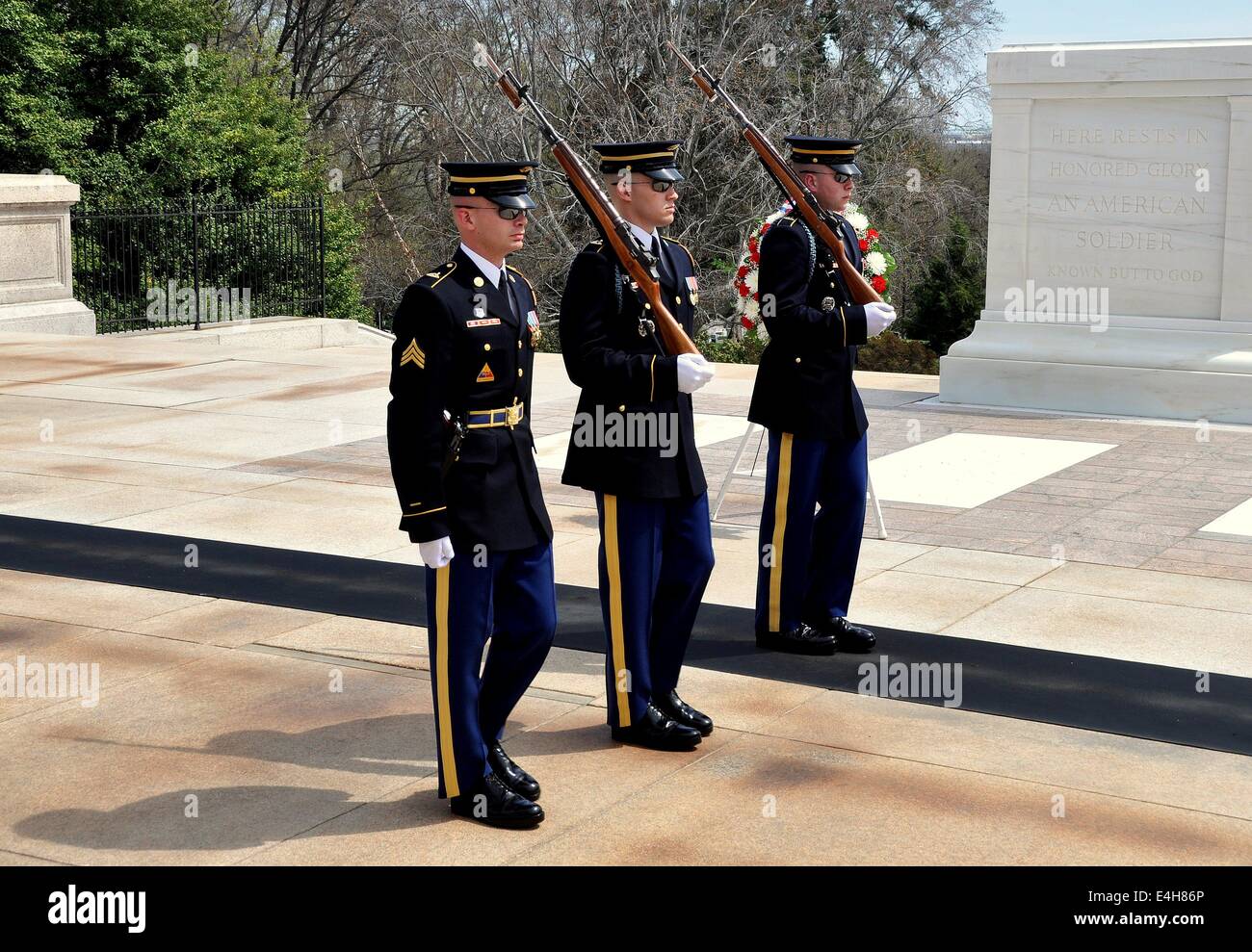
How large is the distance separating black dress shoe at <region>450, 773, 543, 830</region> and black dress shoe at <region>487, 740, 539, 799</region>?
2.5 inches

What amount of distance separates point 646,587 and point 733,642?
129 cm

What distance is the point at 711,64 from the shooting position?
26047mm

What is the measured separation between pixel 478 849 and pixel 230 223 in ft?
64.2

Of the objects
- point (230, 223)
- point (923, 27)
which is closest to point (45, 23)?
point (230, 223)

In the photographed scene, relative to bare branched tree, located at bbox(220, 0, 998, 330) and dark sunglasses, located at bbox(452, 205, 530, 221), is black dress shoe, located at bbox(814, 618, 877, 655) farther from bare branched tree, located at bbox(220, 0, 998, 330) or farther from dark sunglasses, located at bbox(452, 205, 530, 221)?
bare branched tree, located at bbox(220, 0, 998, 330)

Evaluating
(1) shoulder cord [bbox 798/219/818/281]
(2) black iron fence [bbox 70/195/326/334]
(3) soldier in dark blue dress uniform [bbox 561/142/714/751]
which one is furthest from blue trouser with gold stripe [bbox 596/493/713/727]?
(2) black iron fence [bbox 70/195/326/334]

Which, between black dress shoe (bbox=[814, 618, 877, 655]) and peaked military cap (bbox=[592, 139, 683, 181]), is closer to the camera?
peaked military cap (bbox=[592, 139, 683, 181])

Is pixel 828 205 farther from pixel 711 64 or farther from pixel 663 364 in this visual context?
pixel 711 64

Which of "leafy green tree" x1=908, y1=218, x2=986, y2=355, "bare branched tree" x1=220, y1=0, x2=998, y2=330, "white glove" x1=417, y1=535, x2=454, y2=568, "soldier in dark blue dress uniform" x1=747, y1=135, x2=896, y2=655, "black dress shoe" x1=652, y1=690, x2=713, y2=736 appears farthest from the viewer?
"leafy green tree" x1=908, y1=218, x2=986, y2=355

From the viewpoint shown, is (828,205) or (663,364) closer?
(663,364)

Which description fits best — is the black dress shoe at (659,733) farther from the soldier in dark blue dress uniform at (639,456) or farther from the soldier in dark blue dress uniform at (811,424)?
the soldier in dark blue dress uniform at (811,424)

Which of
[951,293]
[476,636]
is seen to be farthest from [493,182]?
[951,293]

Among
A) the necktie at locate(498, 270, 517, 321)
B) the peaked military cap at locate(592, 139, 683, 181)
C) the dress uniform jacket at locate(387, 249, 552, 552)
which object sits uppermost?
the peaked military cap at locate(592, 139, 683, 181)

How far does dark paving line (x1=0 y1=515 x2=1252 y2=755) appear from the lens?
204 inches
